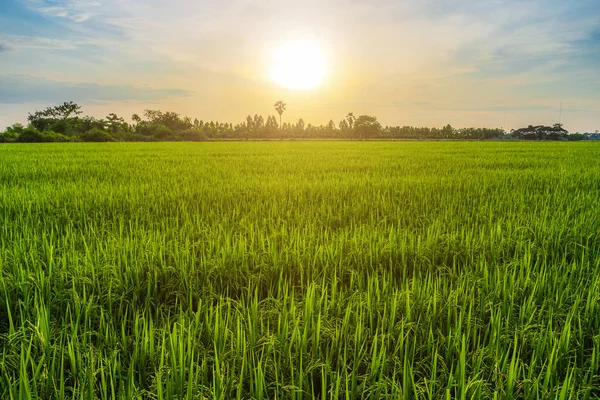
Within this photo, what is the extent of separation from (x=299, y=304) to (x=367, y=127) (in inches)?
3887

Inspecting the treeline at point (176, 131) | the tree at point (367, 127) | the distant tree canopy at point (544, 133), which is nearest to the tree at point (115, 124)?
the treeline at point (176, 131)

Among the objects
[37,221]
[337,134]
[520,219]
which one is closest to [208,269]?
[37,221]

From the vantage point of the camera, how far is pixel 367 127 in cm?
9725

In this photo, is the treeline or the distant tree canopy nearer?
the treeline

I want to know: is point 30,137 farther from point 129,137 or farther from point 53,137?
point 129,137

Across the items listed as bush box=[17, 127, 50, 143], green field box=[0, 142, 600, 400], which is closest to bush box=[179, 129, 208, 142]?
bush box=[17, 127, 50, 143]

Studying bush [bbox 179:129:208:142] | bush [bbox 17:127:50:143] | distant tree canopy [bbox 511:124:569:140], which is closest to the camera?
bush [bbox 17:127:50:143]

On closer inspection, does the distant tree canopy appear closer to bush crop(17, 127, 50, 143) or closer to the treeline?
the treeline

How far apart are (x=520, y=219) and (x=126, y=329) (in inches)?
160

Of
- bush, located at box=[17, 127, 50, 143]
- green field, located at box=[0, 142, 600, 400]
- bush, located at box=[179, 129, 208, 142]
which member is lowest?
green field, located at box=[0, 142, 600, 400]

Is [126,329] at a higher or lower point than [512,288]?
lower

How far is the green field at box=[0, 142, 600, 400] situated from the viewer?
4.63 ft

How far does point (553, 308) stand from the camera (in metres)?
2.03

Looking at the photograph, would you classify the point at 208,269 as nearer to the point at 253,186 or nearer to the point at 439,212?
the point at 439,212
